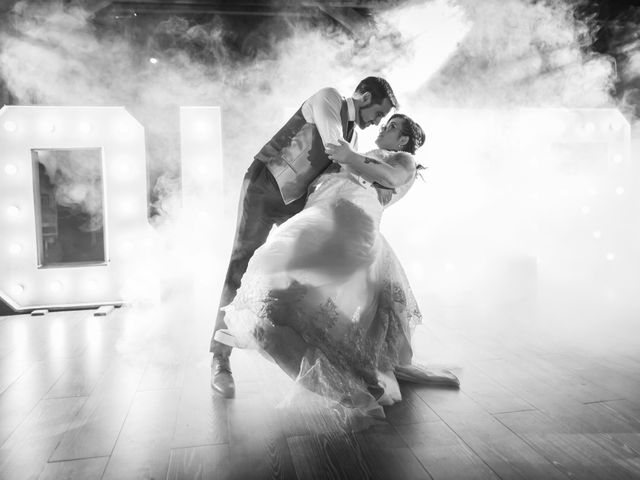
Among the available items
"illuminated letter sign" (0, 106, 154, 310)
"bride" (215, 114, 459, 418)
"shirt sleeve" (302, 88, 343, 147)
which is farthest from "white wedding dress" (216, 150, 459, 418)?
"illuminated letter sign" (0, 106, 154, 310)

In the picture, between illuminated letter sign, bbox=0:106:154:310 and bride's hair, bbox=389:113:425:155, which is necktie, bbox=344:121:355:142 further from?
illuminated letter sign, bbox=0:106:154:310

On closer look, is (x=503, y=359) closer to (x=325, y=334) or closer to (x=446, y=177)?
(x=325, y=334)

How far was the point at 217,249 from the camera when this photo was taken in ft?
13.2

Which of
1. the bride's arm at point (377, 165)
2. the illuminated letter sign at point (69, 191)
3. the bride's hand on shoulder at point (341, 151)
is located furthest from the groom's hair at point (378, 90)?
the illuminated letter sign at point (69, 191)

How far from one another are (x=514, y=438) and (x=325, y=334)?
0.70 meters

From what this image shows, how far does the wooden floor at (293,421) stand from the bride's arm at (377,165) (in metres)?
0.86

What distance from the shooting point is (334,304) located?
193cm

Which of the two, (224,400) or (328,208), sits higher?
(328,208)

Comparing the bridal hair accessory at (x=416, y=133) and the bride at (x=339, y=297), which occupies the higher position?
the bridal hair accessory at (x=416, y=133)

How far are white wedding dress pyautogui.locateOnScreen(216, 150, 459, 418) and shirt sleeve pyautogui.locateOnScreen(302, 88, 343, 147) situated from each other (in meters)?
0.22

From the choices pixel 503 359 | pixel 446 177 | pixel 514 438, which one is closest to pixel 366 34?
pixel 446 177

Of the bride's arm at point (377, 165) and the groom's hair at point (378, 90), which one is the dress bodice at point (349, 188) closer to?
the bride's arm at point (377, 165)

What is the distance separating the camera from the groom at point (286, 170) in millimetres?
2115

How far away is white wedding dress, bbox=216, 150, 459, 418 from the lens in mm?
1810
